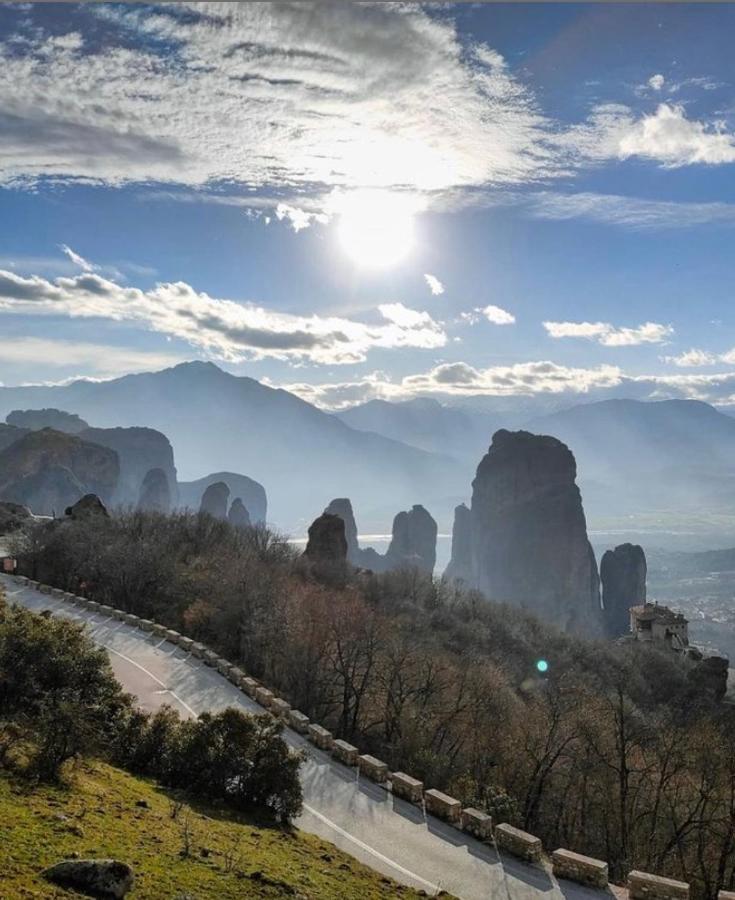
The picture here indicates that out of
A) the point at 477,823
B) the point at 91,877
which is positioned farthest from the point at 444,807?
the point at 91,877

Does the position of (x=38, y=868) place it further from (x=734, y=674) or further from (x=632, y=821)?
(x=734, y=674)

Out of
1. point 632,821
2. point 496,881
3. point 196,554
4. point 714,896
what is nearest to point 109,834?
point 496,881

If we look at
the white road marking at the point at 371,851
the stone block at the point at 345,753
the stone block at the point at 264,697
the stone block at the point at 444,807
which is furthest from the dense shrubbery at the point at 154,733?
the stone block at the point at 264,697

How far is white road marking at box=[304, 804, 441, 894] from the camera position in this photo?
16.2m

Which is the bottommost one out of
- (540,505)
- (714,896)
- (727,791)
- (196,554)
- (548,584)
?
(714,896)

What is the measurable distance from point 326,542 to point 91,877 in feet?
224

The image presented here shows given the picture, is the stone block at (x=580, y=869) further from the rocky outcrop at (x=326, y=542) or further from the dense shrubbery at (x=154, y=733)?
the rocky outcrop at (x=326, y=542)

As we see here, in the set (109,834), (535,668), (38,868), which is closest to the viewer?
(38,868)

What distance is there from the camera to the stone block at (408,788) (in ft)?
68.6

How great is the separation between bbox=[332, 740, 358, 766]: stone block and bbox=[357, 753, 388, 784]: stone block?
0.76 metres

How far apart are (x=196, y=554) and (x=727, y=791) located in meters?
49.5

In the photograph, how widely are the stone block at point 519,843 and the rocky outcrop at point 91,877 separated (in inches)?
434

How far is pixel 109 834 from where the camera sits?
1287cm

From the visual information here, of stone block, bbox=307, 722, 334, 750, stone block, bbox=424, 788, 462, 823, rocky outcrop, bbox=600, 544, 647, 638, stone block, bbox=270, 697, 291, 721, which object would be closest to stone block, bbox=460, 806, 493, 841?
stone block, bbox=424, 788, 462, 823
